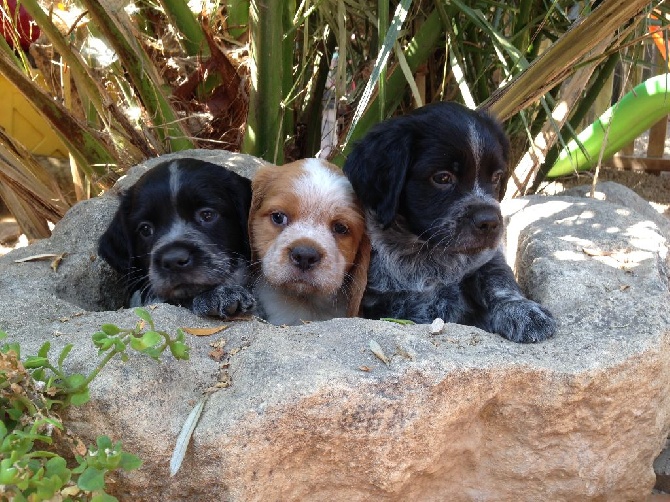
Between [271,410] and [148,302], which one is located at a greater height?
[271,410]

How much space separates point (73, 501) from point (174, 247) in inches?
64.9

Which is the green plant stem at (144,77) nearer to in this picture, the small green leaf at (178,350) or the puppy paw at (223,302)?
the puppy paw at (223,302)

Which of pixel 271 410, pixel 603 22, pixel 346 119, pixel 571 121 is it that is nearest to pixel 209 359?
pixel 271 410

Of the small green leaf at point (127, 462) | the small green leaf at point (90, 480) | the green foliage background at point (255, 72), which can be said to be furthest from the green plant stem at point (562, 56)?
the small green leaf at point (90, 480)

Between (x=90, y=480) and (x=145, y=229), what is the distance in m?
2.10

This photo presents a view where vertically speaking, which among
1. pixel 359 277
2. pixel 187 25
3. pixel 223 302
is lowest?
pixel 359 277

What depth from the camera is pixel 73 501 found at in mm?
2348

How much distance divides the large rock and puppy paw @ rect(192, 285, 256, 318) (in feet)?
0.35

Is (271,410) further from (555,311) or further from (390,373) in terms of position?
(555,311)

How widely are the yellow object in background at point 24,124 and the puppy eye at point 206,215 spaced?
198 inches

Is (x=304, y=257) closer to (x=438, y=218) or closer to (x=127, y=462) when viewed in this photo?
(x=438, y=218)

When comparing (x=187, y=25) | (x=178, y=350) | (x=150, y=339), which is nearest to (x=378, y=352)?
(x=178, y=350)

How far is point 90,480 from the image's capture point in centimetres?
215

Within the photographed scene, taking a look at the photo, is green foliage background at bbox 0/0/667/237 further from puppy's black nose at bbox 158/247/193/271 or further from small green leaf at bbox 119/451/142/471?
small green leaf at bbox 119/451/142/471
